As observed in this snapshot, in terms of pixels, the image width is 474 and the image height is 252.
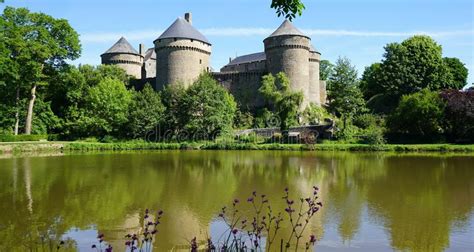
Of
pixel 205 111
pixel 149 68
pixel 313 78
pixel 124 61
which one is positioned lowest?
pixel 205 111

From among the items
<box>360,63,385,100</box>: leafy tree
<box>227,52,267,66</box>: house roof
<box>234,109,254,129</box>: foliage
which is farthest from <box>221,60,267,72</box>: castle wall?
<box>360,63,385,100</box>: leafy tree

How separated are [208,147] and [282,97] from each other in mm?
8932

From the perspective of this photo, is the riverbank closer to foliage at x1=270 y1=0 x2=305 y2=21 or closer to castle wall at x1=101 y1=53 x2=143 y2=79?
castle wall at x1=101 y1=53 x2=143 y2=79

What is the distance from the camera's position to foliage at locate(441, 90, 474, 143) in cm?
3088

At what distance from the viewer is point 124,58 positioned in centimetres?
4712

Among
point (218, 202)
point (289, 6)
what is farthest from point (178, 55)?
point (289, 6)

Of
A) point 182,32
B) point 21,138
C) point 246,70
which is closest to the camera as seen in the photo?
A: point 21,138

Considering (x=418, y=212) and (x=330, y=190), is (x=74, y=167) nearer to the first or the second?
(x=330, y=190)

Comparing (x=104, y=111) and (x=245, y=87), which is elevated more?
(x=245, y=87)

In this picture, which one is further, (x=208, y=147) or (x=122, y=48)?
(x=122, y=48)

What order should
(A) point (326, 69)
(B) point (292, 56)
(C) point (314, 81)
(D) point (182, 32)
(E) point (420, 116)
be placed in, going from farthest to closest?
(A) point (326, 69) → (C) point (314, 81) → (D) point (182, 32) → (B) point (292, 56) → (E) point (420, 116)

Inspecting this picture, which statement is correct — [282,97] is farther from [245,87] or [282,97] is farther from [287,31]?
[287,31]

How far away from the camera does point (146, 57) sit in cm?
5106

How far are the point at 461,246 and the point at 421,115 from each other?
90.2ft
